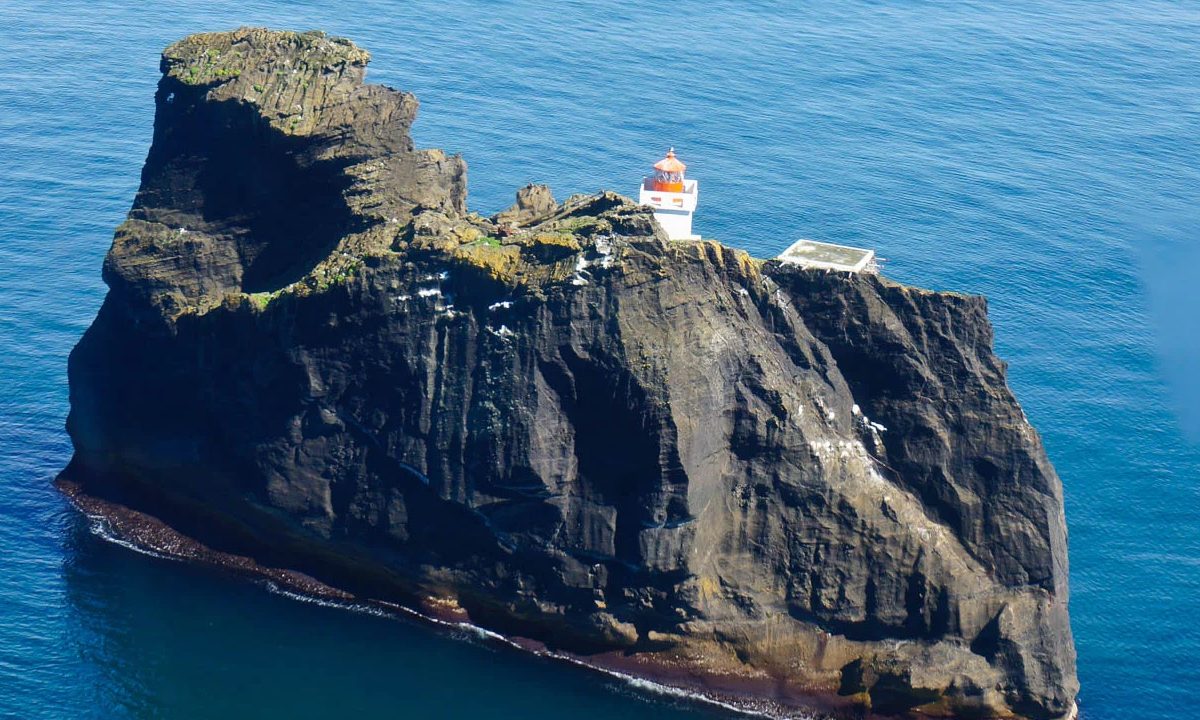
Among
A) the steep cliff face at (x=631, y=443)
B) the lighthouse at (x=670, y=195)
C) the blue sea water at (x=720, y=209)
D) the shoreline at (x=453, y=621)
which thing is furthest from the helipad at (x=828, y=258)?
the blue sea water at (x=720, y=209)

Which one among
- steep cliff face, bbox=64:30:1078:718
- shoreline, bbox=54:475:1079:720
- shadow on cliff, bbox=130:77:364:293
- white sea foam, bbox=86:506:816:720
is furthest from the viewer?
shadow on cliff, bbox=130:77:364:293

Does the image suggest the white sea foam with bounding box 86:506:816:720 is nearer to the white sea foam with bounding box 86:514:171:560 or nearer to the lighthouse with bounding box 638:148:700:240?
the white sea foam with bounding box 86:514:171:560

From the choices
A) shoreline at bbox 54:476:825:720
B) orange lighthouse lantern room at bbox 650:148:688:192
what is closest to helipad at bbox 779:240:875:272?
orange lighthouse lantern room at bbox 650:148:688:192

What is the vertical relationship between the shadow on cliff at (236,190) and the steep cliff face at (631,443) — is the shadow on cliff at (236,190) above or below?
above

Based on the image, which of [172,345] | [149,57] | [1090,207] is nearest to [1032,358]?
[1090,207]

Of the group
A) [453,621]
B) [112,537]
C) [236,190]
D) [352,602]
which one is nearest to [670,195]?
[236,190]

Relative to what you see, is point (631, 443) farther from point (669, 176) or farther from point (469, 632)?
point (669, 176)

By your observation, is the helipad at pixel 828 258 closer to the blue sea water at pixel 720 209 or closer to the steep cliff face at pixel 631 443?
the steep cliff face at pixel 631 443
